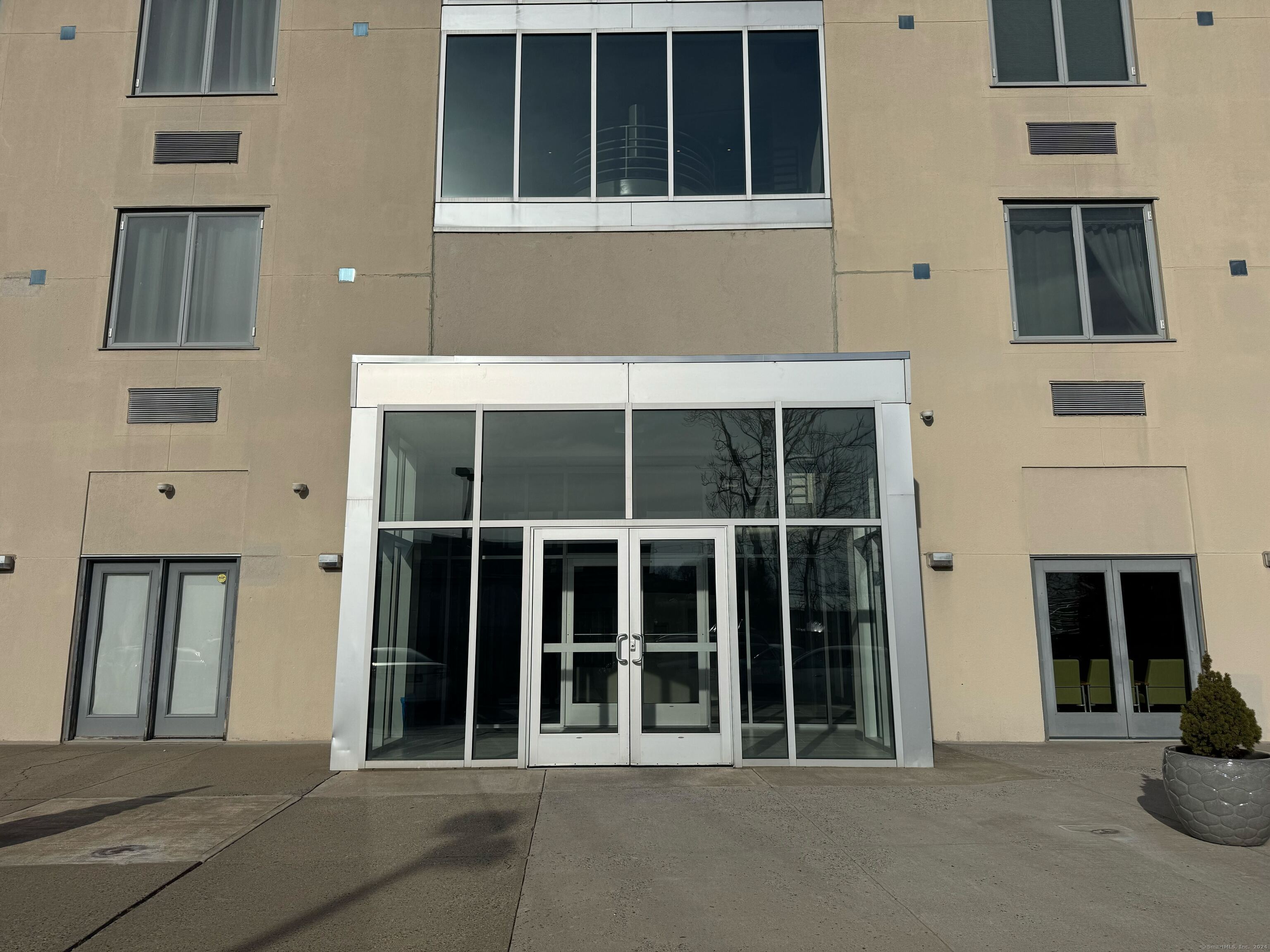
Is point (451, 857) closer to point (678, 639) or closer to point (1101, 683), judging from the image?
point (678, 639)

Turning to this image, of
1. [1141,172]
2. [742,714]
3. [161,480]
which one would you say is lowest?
[742,714]

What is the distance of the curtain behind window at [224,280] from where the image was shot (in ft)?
38.4

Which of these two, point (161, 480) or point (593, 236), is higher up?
point (593, 236)

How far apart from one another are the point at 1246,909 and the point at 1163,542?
725 centimetres

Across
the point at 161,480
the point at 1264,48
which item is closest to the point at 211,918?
the point at 161,480

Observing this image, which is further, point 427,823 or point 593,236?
point 593,236

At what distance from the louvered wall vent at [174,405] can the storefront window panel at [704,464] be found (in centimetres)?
578

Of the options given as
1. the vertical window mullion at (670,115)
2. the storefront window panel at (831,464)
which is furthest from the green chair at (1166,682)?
the vertical window mullion at (670,115)

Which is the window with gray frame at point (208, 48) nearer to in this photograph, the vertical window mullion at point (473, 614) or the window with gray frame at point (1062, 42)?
the vertical window mullion at point (473, 614)

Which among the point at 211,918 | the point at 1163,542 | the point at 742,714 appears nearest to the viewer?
the point at 211,918

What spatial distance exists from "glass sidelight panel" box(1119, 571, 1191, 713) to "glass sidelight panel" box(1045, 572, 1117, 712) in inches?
10.2

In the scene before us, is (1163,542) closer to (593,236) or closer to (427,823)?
(593,236)

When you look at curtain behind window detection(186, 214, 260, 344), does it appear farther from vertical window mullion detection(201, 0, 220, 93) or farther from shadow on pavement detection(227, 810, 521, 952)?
shadow on pavement detection(227, 810, 521, 952)

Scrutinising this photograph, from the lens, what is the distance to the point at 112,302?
38.6ft
